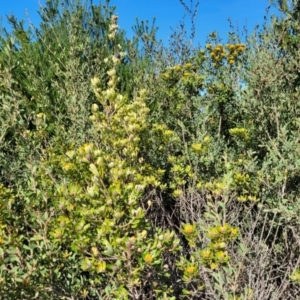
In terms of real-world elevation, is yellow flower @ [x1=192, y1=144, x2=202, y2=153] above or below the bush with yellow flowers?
above

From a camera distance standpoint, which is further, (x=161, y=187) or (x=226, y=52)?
(x=226, y=52)

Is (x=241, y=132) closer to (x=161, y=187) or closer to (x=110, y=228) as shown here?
(x=161, y=187)

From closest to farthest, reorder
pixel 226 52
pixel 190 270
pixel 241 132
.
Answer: pixel 190 270
pixel 241 132
pixel 226 52

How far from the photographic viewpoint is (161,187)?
2.40 metres

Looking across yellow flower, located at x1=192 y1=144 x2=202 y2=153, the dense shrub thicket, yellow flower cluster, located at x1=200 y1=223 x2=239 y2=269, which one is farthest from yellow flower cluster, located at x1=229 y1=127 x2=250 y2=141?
yellow flower cluster, located at x1=200 y1=223 x2=239 y2=269

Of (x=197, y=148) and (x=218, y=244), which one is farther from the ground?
(x=197, y=148)

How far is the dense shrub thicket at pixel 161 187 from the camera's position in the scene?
1.50 metres

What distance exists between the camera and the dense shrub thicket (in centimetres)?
150

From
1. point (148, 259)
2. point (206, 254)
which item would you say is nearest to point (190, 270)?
point (206, 254)

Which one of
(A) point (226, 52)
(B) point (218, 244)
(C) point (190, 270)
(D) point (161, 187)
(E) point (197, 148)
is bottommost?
(C) point (190, 270)

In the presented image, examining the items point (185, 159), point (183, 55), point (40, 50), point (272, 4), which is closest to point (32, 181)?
point (185, 159)

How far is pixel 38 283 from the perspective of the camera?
1595 mm

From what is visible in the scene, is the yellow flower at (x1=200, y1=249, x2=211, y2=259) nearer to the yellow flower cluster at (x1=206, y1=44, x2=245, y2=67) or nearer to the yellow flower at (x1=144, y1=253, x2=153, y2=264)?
the yellow flower at (x1=144, y1=253, x2=153, y2=264)

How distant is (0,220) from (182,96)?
1.81m
